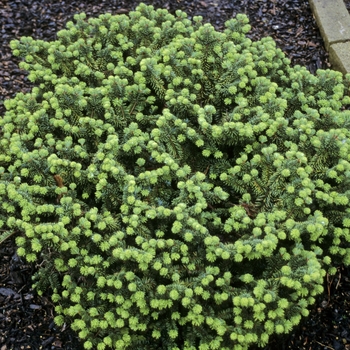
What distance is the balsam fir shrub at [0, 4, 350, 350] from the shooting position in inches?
85.7

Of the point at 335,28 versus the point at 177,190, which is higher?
the point at 335,28

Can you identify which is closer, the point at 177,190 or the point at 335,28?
the point at 177,190

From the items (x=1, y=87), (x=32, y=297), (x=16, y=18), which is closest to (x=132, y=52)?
(x=1, y=87)

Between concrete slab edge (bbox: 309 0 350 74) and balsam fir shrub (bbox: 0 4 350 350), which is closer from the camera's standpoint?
balsam fir shrub (bbox: 0 4 350 350)

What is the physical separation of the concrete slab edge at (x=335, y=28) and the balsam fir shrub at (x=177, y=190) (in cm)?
152

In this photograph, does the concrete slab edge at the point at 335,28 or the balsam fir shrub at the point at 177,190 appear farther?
the concrete slab edge at the point at 335,28

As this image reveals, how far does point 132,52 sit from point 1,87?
5.51 feet

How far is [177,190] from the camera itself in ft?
8.50

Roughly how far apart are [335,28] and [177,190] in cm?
318

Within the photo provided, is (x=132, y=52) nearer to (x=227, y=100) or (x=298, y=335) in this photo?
(x=227, y=100)

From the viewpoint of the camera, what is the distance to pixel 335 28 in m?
4.59

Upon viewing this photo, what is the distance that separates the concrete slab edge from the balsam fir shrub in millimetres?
1517

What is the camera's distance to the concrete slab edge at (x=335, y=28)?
4.33 meters

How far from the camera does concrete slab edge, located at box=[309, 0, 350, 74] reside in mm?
4332
